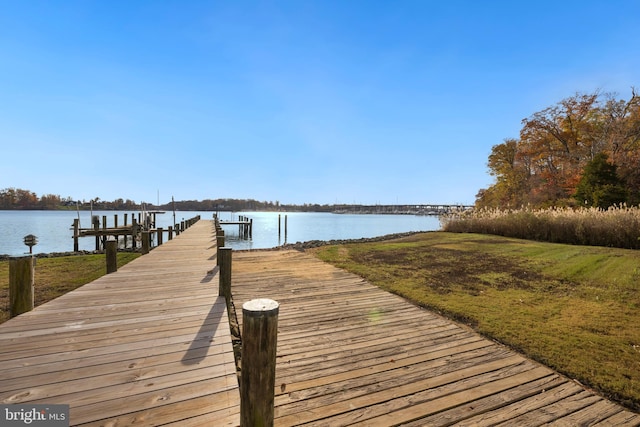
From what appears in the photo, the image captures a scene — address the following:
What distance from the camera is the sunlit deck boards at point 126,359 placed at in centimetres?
210

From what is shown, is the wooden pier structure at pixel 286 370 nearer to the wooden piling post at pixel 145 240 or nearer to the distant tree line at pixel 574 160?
the wooden piling post at pixel 145 240

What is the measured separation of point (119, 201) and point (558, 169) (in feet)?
390

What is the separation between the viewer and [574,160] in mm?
27672

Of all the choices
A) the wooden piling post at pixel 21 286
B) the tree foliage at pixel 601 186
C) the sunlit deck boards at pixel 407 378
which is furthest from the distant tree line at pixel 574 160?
the wooden piling post at pixel 21 286

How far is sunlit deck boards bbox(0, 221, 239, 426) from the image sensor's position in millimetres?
2096

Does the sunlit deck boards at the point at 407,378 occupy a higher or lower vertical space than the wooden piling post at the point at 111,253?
lower

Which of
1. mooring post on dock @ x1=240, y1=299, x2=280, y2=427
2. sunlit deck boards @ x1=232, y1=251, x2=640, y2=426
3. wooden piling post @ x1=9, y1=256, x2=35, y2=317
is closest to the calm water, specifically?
wooden piling post @ x1=9, y1=256, x2=35, y2=317

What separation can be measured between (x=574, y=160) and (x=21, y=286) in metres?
37.8

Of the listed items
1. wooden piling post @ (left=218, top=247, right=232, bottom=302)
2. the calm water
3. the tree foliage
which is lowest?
the calm water

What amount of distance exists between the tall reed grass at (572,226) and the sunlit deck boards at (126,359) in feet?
48.3

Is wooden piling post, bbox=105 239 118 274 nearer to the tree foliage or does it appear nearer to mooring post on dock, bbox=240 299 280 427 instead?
mooring post on dock, bbox=240 299 280 427

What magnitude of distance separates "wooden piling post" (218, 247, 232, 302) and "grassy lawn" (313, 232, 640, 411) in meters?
3.63

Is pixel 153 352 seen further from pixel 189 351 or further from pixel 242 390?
pixel 242 390

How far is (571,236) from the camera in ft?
41.7
